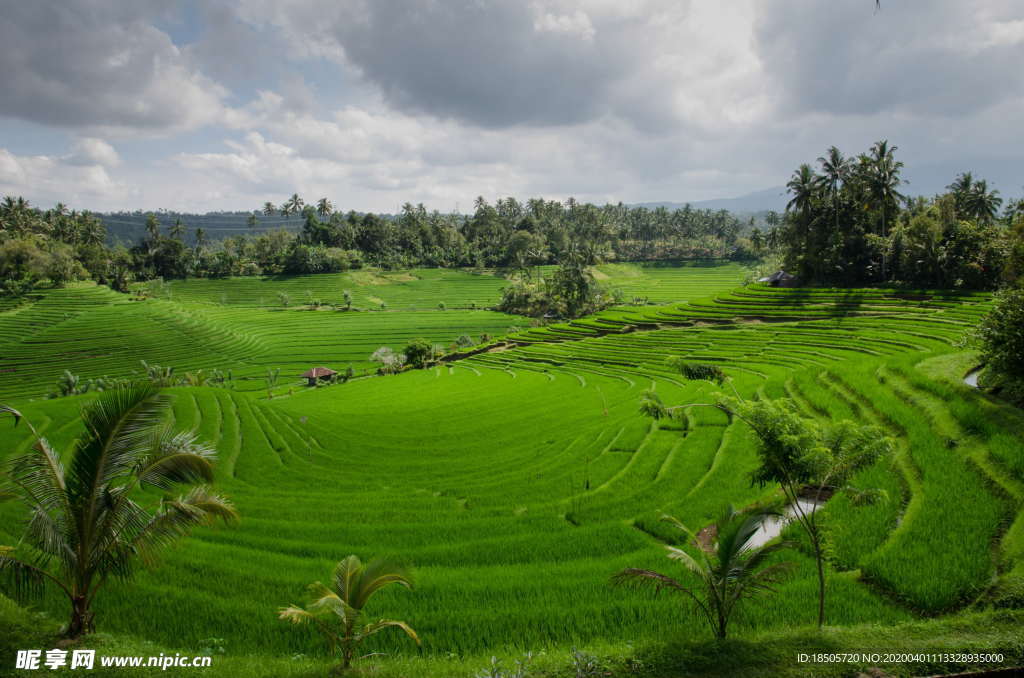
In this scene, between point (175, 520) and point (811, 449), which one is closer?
point (175, 520)

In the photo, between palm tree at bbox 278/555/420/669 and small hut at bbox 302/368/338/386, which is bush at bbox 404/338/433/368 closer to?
small hut at bbox 302/368/338/386

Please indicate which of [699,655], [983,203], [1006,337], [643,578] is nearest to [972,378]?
[1006,337]

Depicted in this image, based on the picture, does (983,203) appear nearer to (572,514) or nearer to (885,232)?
(885,232)

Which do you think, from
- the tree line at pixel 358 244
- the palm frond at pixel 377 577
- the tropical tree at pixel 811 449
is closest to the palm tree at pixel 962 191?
the tree line at pixel 358 244

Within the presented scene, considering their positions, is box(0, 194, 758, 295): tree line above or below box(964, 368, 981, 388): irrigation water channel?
above

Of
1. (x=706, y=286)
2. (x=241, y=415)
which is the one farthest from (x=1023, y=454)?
(x=706, y=286)

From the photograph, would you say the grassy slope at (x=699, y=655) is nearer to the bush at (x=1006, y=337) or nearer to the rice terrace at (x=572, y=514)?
the rice terrace at (x=572, y=514)

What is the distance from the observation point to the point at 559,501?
51.4 feet

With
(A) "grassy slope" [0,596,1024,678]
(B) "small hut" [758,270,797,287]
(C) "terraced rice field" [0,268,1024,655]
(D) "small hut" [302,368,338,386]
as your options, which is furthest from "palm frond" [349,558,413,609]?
(B) "small hut" [758,270,797,287]

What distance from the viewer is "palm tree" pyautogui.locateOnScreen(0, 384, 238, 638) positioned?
23.8ft

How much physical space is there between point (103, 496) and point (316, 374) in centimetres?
5051

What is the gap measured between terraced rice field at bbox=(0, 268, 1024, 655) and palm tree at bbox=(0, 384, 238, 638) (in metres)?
2.08

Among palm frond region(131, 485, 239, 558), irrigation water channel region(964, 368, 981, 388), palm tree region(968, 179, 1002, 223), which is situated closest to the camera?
palm frond region(131, 485, 239, 558)

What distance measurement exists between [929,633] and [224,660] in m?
10.5
